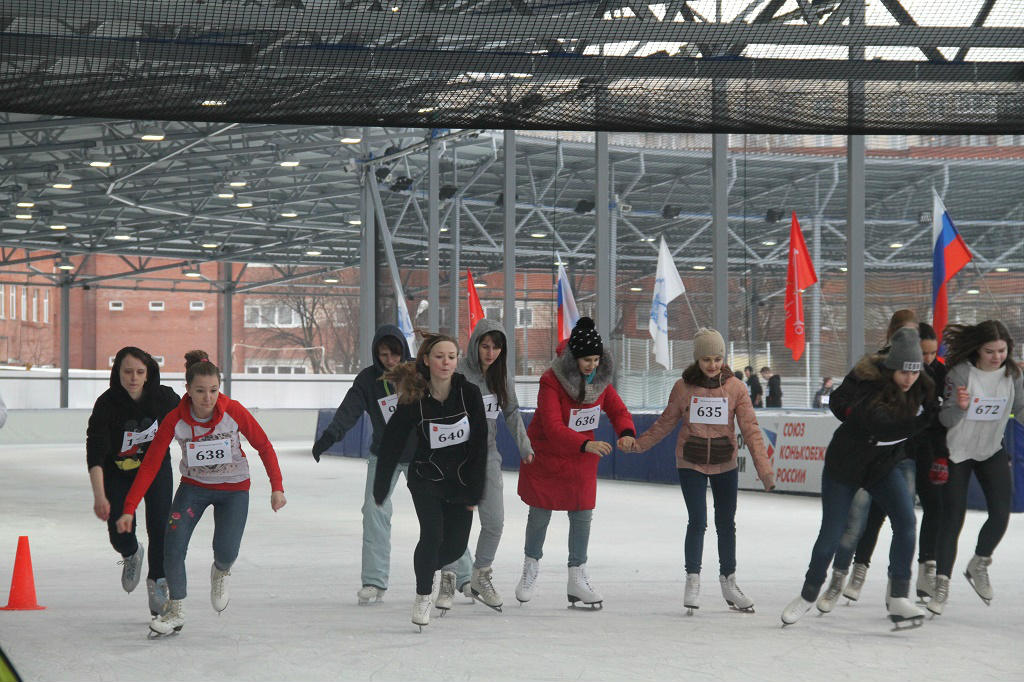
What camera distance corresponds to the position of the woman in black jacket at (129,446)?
6.57 meters

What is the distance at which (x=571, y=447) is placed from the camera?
23.5ft

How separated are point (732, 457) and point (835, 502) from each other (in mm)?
705

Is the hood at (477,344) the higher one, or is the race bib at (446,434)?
the hood at (477,344)

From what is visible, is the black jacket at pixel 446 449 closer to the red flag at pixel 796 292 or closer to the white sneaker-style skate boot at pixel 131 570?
the white sneaker-style skate boot at pixel 131 570

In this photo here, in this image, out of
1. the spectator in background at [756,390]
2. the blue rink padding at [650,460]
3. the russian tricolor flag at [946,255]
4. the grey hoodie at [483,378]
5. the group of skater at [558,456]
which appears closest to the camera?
the group of skater at [558,456]

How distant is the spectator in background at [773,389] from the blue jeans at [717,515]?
19.8m

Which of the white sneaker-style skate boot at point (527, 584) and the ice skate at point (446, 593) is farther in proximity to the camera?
the white sneaker-style skate boot at point (527, 584)

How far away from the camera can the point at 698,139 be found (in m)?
30.1

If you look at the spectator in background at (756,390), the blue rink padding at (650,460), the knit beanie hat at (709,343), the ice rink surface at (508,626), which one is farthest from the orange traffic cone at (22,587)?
the spectator in background at (756,390)

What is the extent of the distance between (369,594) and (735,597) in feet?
6.52

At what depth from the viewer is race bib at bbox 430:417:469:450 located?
6.59 m

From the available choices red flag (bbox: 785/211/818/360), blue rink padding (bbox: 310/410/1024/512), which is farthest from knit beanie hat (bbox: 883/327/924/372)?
red flag (bbox: 785/211/818/360)

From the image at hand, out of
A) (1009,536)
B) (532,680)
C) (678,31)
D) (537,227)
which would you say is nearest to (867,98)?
(678,31)

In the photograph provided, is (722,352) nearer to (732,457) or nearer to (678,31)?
(732,457)
